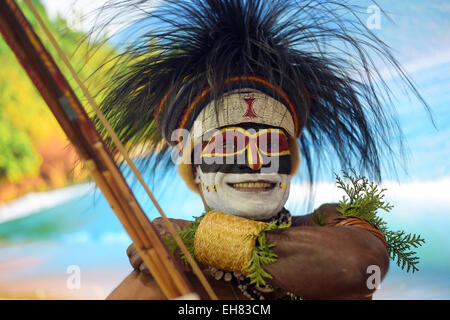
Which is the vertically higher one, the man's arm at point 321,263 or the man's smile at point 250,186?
the man's smile at point 250,186

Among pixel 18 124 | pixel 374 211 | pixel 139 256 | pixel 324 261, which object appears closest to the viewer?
pixel 324 261

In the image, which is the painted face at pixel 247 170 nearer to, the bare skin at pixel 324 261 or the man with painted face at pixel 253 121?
the man with painted face at pixel 253 121

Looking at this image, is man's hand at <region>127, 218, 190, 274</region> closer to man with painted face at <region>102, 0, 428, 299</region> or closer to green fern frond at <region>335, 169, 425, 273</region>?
man with painted face at <region>102, 0, 428, 299</region>

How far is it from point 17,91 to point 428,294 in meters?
1.81

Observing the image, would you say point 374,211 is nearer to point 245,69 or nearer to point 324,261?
Answer: point 324,261

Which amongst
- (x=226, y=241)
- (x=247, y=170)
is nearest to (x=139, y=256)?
(x=226, y=241)

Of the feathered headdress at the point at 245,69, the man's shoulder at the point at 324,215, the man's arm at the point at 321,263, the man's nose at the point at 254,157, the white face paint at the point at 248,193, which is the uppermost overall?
the feathered headdress at the point at 245,69

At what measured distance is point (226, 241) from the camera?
1.12 m

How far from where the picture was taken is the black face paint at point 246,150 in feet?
4.13

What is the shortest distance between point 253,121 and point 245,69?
134mm

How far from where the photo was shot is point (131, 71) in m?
1.40

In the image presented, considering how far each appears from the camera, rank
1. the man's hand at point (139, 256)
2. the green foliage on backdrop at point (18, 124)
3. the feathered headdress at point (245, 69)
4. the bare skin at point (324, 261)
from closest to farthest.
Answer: the bare skin at point (324, 261), the man's hand at point (139, 256), the feathered headdress at point (245, 69), the green foliage on backdrop at point (18, 124)

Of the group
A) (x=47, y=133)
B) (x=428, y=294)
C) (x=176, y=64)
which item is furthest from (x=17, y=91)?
(x=428, y=294)

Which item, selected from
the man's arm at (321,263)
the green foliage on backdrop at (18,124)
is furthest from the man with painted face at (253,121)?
the green foliage on backdrop at (18,124)
